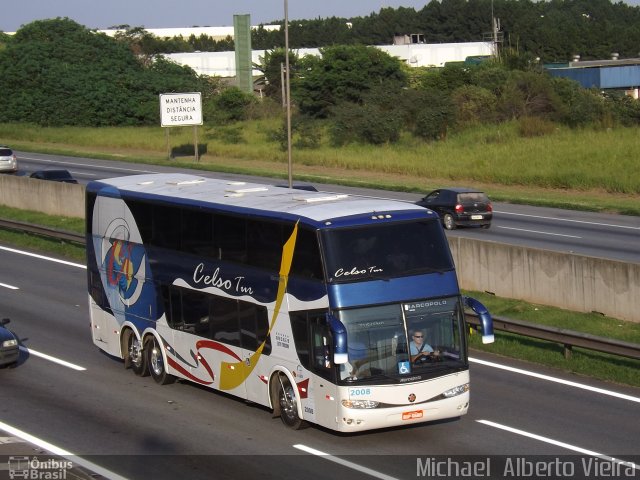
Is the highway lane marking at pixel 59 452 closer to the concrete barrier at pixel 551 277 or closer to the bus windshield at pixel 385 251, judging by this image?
the bus windshield at pixel 385 251

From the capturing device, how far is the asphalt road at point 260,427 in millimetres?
13516

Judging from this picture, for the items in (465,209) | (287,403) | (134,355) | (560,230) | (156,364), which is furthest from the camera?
(560,230)

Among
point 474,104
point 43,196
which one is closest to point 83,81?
point 474,104

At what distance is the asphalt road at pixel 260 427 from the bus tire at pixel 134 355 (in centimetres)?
20

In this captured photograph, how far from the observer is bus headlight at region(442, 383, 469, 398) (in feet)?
47.0

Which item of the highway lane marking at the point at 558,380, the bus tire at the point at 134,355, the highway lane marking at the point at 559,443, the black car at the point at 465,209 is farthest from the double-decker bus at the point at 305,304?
the black car at the point at 465,209

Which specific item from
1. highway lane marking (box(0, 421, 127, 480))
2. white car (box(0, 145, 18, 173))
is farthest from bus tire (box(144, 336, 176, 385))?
white car (box(0, 145, 18, 173))

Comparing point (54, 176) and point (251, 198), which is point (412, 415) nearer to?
point (251, 198)

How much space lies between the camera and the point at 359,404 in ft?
45.5

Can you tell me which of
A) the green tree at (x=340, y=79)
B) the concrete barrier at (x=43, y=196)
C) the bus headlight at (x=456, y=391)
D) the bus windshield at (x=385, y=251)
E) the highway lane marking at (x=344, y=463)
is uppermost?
the green tree at (x=340, y=79)

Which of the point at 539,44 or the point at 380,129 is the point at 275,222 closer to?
the point at 380,129

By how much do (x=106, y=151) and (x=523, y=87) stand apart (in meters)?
29.9

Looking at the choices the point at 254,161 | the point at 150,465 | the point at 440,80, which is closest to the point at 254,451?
the point at 150,465

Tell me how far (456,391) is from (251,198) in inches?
191
